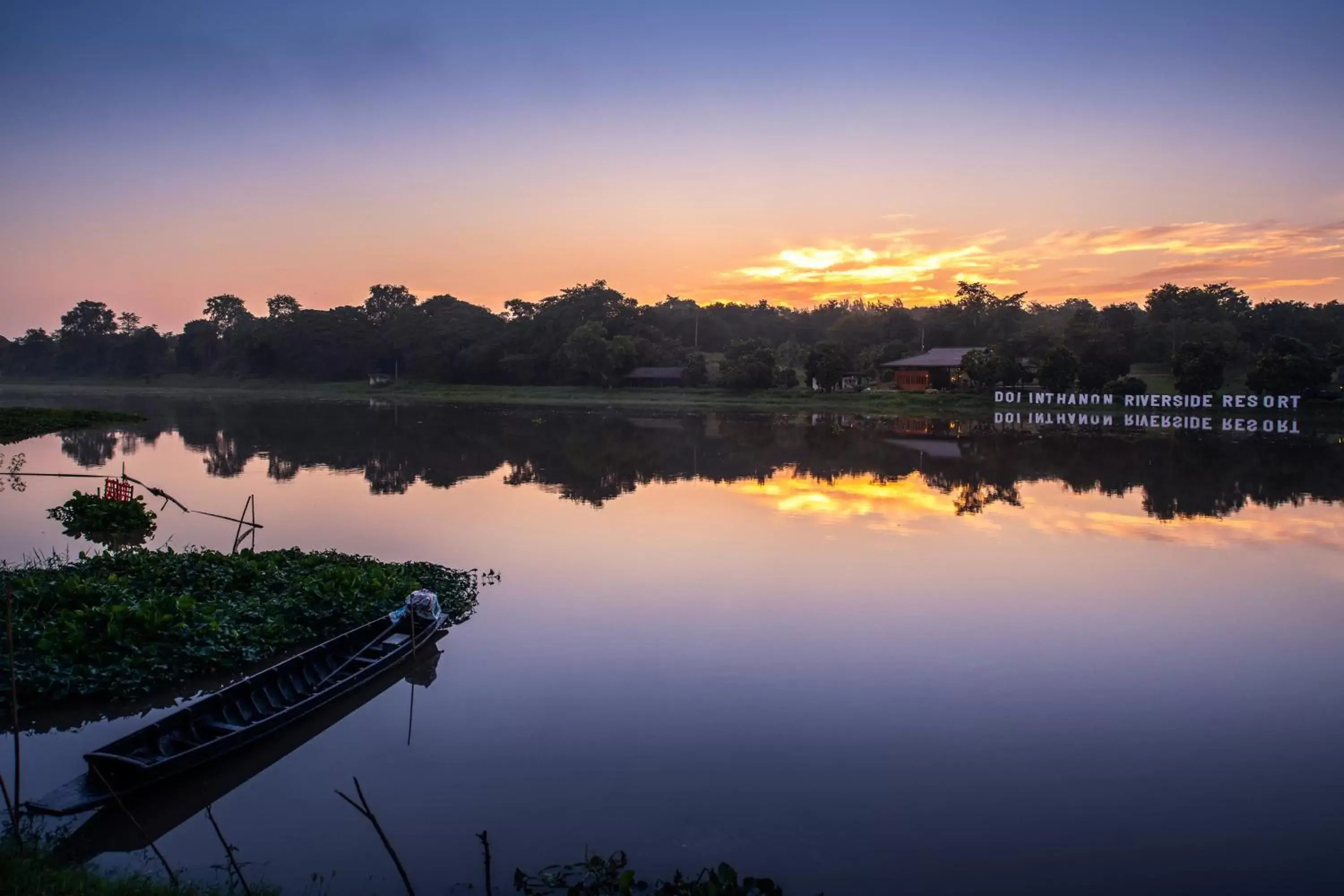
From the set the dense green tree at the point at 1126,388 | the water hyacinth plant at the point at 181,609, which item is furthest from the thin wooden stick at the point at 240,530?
the dense green tree at the point at 1126,388

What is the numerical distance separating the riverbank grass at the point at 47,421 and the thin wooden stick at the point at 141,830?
41233 mm

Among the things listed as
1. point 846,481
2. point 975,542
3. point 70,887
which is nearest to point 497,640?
point 70,887

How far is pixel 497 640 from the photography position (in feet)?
43.4

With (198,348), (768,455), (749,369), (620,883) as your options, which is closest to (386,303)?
(198,348)

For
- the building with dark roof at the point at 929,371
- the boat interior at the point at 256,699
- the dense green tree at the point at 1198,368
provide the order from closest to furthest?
the boat interior at the point at 256,699, the dense green tree at the point at 1198,368, the building with dark roof at the point at 929,371

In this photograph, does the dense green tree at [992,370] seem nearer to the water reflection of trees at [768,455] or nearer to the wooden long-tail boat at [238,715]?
the water reflection of trees at [768,455]

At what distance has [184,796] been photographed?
337 inches

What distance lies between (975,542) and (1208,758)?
419 inches

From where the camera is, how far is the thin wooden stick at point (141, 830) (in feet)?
22.1

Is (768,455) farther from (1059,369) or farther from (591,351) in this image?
(591,351)

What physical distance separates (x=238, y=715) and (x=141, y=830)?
2.97 m

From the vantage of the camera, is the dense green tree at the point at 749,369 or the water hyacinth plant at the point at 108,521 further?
the dense green tree at the point at 749,369

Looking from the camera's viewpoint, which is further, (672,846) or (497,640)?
(497,640)

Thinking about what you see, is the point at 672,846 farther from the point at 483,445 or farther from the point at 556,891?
the point at 483,445
